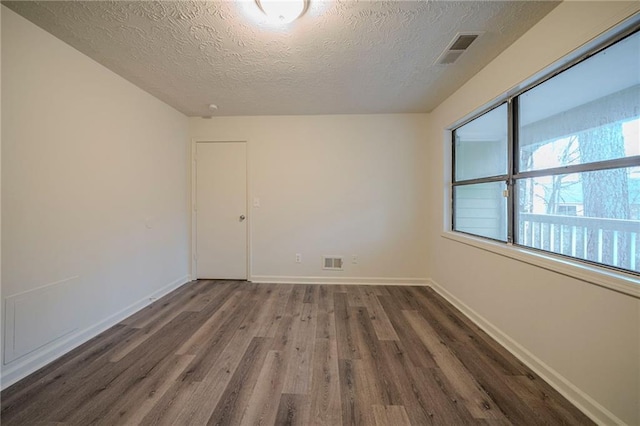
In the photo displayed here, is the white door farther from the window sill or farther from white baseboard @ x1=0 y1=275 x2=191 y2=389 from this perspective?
the window sill

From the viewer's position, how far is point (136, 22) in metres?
1.59

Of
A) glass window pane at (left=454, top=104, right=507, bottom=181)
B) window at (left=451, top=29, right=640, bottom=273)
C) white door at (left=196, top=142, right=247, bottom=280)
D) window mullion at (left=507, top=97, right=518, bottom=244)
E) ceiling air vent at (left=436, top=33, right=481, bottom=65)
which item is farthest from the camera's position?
white door at (left=196, top=142, right=247, bottom=280)

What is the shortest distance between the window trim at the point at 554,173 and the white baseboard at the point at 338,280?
1.00 m

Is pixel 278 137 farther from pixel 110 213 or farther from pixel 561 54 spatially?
pixel 561 54

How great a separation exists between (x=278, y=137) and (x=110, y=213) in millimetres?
2119

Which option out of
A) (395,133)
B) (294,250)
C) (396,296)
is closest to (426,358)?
(396,296)

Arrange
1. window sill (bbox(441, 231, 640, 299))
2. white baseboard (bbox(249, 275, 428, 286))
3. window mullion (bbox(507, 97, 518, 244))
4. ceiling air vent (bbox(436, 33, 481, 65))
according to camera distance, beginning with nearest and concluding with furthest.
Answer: window sill (bbox(441, 231, 640, 299))
ceiling air vent (bbox(436, 33, 481, 65))
window mullion (bbox(507, 97, 518, 244))
white baseboard (bbox(249, 275, 428, 286))

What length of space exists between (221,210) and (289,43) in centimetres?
240

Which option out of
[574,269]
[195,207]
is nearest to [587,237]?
[574,269]

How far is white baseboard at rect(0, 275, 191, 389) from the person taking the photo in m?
1.48

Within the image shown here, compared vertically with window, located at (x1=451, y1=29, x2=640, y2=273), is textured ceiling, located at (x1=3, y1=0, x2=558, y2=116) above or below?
above

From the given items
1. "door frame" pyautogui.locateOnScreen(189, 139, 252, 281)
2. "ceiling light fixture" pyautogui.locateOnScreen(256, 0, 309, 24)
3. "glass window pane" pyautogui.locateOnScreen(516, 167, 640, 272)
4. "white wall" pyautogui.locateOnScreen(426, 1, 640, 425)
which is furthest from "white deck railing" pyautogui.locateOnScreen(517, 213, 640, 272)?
"door frame" pyautogui.locateOnScreen(189, 139, 252, 281)

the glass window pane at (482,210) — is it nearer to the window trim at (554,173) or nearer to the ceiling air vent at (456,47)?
the window trim at (554,173)

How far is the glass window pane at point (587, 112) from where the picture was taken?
4.00ft
